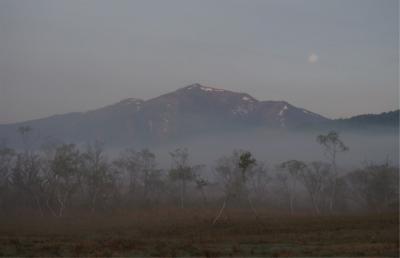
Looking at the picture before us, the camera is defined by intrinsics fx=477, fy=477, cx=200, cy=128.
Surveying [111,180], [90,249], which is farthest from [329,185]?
[90,249]

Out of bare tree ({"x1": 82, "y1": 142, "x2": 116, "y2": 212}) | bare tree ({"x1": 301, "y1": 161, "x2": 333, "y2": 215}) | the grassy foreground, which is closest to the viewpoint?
the grassy foreground

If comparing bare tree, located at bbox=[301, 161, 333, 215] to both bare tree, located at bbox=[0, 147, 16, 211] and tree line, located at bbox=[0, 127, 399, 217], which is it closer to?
tree line, located at bbox=[0, 127, 399, 217]

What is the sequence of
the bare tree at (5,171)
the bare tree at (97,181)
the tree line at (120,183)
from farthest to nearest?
the bare tree at (97,181)
the bare tree at (5,171)
the tree line at (120,183)

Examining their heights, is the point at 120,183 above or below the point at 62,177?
below

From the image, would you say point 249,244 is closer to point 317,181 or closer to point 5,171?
point 317,181

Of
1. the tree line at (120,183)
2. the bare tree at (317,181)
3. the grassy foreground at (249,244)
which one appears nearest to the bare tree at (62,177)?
the tree line at (120,183)

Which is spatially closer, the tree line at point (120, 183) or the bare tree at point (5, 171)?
the tree line at point (120, 183)

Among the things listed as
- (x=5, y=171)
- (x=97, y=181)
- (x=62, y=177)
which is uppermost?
(x=5, y=171)

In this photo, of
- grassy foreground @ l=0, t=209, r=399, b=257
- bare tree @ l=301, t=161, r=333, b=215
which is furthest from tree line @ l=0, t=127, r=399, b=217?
grassy foreground @ l=0, t=209, r=399, b=257

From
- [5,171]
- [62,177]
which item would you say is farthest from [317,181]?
[5,171]

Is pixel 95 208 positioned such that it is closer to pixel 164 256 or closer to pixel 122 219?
pixel 122 219

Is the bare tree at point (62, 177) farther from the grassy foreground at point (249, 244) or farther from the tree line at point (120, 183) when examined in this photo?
the grassy foreground at point (249, 244)

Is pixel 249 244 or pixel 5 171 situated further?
pixel 5 171

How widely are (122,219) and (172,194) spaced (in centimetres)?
3956
